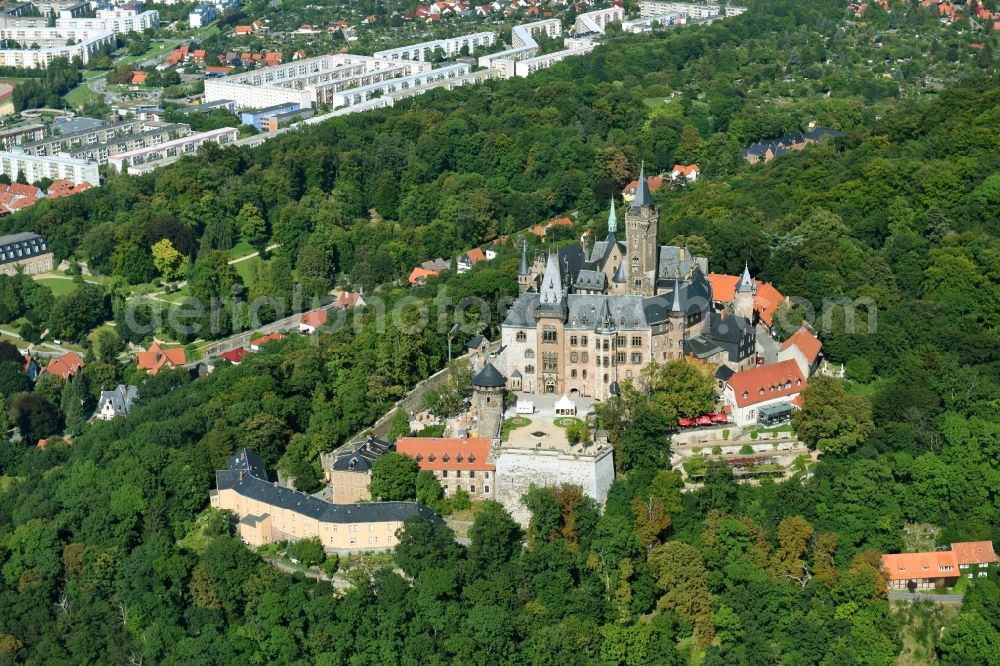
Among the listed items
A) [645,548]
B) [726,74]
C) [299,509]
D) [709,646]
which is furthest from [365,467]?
[726,74]

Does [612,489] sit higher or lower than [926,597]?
higher

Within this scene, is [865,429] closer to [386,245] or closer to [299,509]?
[299,509]

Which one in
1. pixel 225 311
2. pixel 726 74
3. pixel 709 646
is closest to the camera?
pixel 709 646

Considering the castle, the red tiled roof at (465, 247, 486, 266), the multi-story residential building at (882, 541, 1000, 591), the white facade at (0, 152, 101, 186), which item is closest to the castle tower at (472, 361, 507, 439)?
the castle

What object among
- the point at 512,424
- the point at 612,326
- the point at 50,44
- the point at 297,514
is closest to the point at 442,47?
the point at 50,44

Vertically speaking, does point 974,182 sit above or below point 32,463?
above

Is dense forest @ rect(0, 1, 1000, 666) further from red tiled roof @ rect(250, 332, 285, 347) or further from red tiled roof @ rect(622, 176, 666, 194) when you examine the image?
red tiled roof @ rect(250, 332, 285, 347)

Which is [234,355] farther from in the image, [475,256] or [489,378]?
[489,378]
